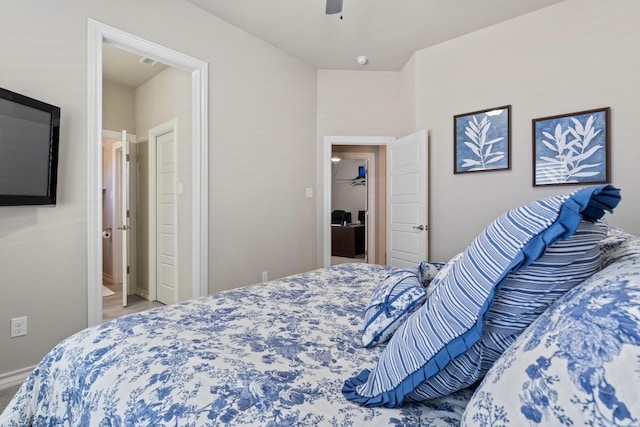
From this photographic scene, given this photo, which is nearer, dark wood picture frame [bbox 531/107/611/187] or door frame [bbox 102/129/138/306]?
dark wood picture frame [bbox 531/107/611/187]

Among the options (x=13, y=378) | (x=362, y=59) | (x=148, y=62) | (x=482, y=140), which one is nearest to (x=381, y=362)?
(x=13, y=378)

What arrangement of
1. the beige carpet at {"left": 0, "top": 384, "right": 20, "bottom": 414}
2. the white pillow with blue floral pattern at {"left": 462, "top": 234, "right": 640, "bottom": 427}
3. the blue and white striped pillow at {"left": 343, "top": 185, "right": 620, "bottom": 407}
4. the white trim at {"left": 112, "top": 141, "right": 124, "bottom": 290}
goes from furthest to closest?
the white trim at {"left": 112, "top": 141, "right": 124, "bottom": 290}, the beige carpet at {"left": 0, "top": 384, "right": 20, "bottom": 414}, the blue and white striped pillow at {"left": 343, "top": 185, "right": 620, "bottom": 407}, the white pillow with blue floral pattern at {"left": 462, "top": 234, "right": 640, "bottom": 427}

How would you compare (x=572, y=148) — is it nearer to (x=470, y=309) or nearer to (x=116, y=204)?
(x=470, y=309)

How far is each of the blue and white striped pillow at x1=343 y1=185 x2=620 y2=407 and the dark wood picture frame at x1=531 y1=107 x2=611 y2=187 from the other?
8.60 ft

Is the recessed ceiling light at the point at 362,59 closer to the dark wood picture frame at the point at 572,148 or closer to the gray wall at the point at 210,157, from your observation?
the gray wall at the point at 210,157

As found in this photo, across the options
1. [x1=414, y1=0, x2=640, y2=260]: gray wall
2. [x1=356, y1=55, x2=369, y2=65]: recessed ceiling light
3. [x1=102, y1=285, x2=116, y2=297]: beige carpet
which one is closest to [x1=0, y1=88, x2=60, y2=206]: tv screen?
[x1=102, y1=285, x2=116, y2=297]: beige carpet

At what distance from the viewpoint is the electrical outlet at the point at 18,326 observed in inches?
78.5

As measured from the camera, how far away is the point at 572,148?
108 inches

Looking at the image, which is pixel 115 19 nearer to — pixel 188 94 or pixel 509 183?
pixel 188 94

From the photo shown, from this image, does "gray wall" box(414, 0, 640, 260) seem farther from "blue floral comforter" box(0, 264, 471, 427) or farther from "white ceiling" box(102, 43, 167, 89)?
"white ceiling" box(102, 43, 167, 89)

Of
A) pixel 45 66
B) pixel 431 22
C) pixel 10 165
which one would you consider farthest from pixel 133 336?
pixel 431 22

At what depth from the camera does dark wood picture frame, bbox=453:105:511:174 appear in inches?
124

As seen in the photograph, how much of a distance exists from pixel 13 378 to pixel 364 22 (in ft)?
12.9

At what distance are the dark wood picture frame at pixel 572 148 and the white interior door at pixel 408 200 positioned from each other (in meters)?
1.04
